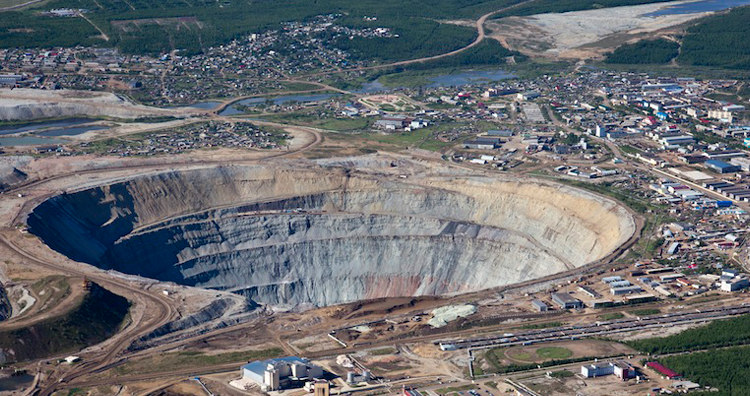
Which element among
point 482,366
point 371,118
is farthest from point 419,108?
point 482,366

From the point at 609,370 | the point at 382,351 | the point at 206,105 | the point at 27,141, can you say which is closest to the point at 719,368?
the point at 609,370

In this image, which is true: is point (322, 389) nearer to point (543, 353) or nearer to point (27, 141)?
point (543, 353)

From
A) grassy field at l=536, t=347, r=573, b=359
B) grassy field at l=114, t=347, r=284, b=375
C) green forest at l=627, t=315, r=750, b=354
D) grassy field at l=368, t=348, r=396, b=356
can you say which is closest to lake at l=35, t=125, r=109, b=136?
grassy field at l=114, t=347, r=284, b=375

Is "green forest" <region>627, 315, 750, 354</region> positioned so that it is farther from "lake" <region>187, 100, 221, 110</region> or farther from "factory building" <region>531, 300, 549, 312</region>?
"lake" <region>187, 100, 221, 110</region>

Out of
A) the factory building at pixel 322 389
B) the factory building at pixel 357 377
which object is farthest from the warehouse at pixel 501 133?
the factory building at pixel 322 389

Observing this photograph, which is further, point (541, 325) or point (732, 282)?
point (732, 282)

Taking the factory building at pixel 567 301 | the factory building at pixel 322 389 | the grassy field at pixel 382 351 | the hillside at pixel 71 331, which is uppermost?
the hillside at pixel 71 331

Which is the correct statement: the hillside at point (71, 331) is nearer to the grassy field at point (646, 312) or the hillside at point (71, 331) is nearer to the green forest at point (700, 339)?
the green forest at point (700, 339)
